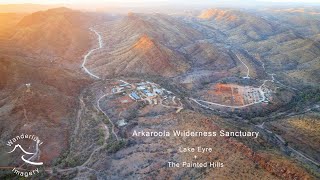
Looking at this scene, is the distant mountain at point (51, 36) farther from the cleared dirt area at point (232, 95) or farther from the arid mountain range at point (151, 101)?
the cleared dirt area at point (232, 95)

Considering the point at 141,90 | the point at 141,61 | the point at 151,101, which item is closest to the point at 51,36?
the point at 141,61

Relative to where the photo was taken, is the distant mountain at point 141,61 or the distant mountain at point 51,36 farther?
the distant mountain at point 51,36

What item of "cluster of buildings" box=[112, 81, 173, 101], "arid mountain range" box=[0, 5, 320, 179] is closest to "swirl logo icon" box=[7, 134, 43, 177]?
"arid mountain range" box=[0, 5, 320, 179]

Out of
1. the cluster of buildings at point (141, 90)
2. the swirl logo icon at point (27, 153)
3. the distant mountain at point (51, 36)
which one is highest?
the distant mountain at point (51, 36)

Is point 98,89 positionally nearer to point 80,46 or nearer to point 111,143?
point 111,143

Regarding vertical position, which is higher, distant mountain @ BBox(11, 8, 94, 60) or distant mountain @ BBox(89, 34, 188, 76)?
distant mountain @ BBox(11, 8, 94, 60)

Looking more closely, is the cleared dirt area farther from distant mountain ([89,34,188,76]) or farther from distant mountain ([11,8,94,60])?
distant mountain ([11,8,94,60])

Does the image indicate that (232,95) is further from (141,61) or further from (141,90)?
(141,61)

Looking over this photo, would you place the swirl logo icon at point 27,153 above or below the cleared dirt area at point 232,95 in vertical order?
above

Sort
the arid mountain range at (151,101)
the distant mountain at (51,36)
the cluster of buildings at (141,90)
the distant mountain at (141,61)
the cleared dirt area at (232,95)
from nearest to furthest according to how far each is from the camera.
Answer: the arid mountain range at (151,101) < the cluster of buildings at (141,90) < the cleared dirt area at (232,95) < the distant mountain at (141,61) < the distant mountain at (51,36)

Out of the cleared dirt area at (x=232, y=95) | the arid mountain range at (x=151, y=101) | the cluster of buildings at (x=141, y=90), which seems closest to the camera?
the arid mountain range at (x=151, y=101)

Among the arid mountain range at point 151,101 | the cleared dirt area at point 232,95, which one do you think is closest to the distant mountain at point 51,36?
the arid mountain range at point 151,101
